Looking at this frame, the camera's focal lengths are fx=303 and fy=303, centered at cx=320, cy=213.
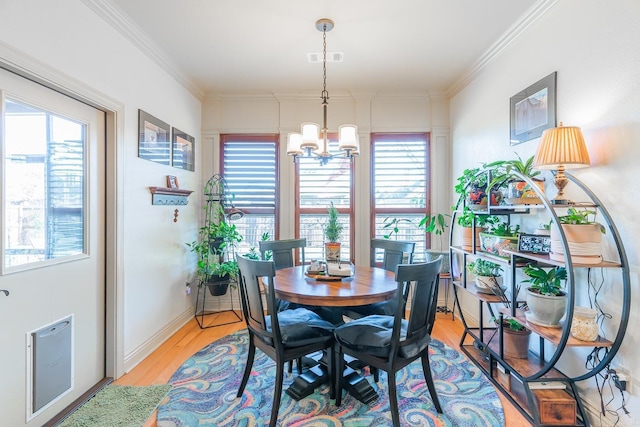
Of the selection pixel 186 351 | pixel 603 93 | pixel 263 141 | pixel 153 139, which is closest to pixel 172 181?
pixel 153 139

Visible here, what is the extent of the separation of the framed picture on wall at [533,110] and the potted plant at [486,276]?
1042 millimetres

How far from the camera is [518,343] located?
2.17 meters

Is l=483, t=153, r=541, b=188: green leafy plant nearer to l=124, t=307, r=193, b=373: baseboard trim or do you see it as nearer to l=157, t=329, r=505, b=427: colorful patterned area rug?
l=157, t=329, r=505, b=427: colorful patterned area rug

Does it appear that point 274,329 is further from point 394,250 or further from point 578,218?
point 578,218

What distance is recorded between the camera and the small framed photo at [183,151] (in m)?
3.19

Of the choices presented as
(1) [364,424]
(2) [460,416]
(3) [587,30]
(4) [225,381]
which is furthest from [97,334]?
(3) [587,30]

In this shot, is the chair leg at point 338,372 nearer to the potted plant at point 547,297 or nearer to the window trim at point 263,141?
the potted plant at point 547,297

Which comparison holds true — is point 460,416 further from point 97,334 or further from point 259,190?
point 259,190

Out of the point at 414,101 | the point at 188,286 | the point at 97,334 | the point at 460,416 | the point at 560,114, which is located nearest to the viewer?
the point at 460,416

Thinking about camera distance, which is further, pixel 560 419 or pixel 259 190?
pixel 259 190

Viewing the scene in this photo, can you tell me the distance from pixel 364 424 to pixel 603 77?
8.06ft

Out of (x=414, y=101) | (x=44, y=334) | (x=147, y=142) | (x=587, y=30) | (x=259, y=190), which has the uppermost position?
(x=414, y=101)

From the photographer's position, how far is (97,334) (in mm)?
2234

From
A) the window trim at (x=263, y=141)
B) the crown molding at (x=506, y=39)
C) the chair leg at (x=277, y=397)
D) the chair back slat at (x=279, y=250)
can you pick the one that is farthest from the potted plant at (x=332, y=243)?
the crown molding at (x=506, y=39)
